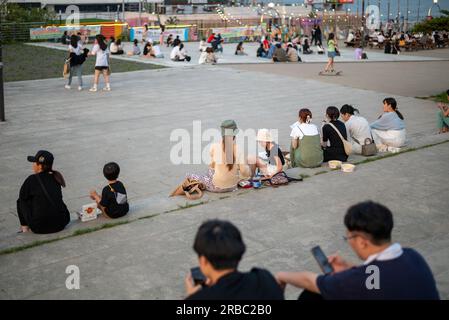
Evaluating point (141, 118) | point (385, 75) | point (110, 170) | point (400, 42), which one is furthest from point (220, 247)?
point (400, 42)

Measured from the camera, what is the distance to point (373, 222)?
323cm

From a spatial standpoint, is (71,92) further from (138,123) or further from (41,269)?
(41,269)

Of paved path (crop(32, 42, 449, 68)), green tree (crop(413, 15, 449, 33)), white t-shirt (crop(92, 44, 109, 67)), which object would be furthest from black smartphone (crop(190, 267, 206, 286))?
green tree (crop(413, 15, 449, 33))

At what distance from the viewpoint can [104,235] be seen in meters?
6.23

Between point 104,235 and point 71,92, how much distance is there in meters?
12.0

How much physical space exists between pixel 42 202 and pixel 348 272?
4.03 metres

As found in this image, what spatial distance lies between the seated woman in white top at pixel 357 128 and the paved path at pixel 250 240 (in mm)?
1275

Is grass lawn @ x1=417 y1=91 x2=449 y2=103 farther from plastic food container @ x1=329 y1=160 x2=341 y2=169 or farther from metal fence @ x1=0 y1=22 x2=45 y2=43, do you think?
metal fence @ x1=0 y1=22 x2=45 y2=43

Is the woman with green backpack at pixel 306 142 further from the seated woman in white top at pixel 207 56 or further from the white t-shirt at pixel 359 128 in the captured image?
the seated woman in white top at pixel 207 56

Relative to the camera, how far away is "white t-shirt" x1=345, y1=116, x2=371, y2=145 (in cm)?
949

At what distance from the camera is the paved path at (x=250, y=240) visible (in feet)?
16.5

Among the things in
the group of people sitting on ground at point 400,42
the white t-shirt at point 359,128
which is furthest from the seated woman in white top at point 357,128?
the group of people sitting on ground at point 400,42

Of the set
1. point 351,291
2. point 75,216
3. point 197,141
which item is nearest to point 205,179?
point 75,216

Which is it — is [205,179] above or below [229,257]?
below
